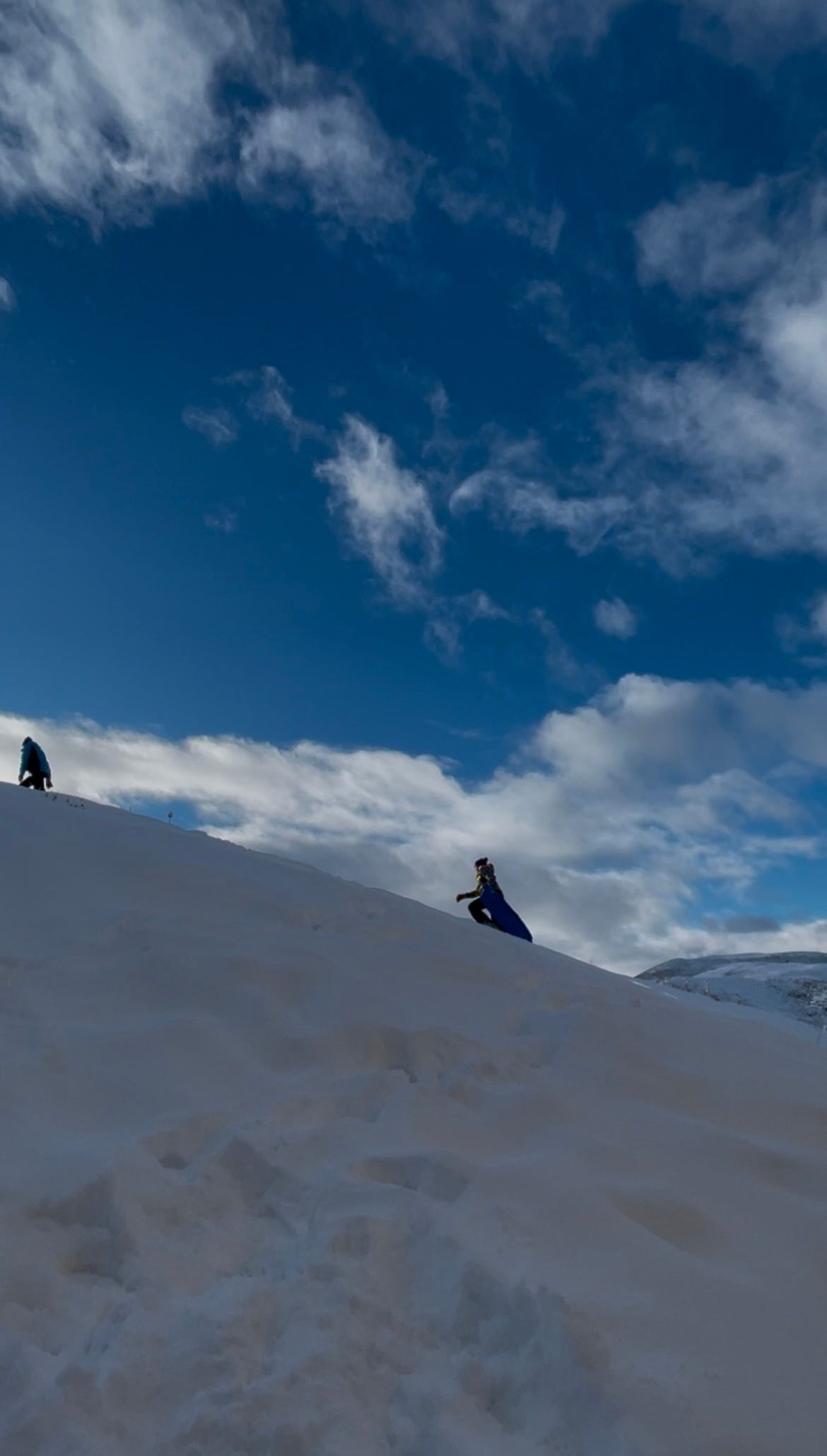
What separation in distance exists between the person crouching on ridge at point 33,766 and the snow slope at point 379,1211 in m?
10.6

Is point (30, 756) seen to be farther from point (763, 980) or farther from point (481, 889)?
point (763, 980)

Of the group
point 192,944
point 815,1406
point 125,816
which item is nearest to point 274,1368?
point 815,1406

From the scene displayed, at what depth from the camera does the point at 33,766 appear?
1548 cm

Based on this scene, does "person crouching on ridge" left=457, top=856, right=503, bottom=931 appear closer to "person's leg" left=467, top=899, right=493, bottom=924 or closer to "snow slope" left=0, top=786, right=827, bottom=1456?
"person's leg" left=467, top=899, right=493, bottom=924

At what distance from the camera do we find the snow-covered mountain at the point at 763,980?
572 inches

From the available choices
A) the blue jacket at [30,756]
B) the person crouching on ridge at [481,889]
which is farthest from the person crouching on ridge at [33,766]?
the person crouching on ridge at [481,889]

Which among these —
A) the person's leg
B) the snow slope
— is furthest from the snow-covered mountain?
the snow slope

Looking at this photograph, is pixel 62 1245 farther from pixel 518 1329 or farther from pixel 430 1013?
pixel 430 1013

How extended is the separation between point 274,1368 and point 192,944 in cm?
330

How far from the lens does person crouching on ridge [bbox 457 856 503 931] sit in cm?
1146

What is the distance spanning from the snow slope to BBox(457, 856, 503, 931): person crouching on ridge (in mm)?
5658

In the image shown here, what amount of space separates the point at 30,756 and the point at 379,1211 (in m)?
14.5

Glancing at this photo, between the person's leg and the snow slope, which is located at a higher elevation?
the person's leg

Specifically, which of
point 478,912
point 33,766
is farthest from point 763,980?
point 33,766
